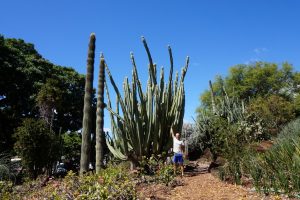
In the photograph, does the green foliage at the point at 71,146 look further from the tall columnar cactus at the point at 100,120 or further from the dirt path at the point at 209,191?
the dirt path at the point at 209,191

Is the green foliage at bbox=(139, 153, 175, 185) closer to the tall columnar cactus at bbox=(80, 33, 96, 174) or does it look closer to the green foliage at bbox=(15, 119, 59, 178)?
the tall columnar cactus at bbox=(80, 33, 96, 174)

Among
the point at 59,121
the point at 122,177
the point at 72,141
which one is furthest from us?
the point at 59,121

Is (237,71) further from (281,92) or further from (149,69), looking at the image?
(149,69)

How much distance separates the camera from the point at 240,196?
6.52 metres

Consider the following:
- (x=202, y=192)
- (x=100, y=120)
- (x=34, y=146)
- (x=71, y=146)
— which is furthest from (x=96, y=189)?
(x=71, y=146)

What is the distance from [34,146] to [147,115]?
6.09m

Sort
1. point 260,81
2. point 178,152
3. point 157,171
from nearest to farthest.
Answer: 1. point 157,171
2. point 178,152
3. point 260,81

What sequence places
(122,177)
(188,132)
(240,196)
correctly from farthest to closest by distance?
1. (188,132)
2. (122,177)
3. (240,196)

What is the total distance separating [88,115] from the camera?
1095cm

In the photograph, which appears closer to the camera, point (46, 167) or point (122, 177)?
point (122, 177)

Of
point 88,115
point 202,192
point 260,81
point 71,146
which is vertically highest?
point 260,81

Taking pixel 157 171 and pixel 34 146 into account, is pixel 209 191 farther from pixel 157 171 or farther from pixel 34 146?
pixel 34 146

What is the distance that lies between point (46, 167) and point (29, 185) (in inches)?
178

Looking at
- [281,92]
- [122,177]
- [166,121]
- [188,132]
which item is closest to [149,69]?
[166,121]
